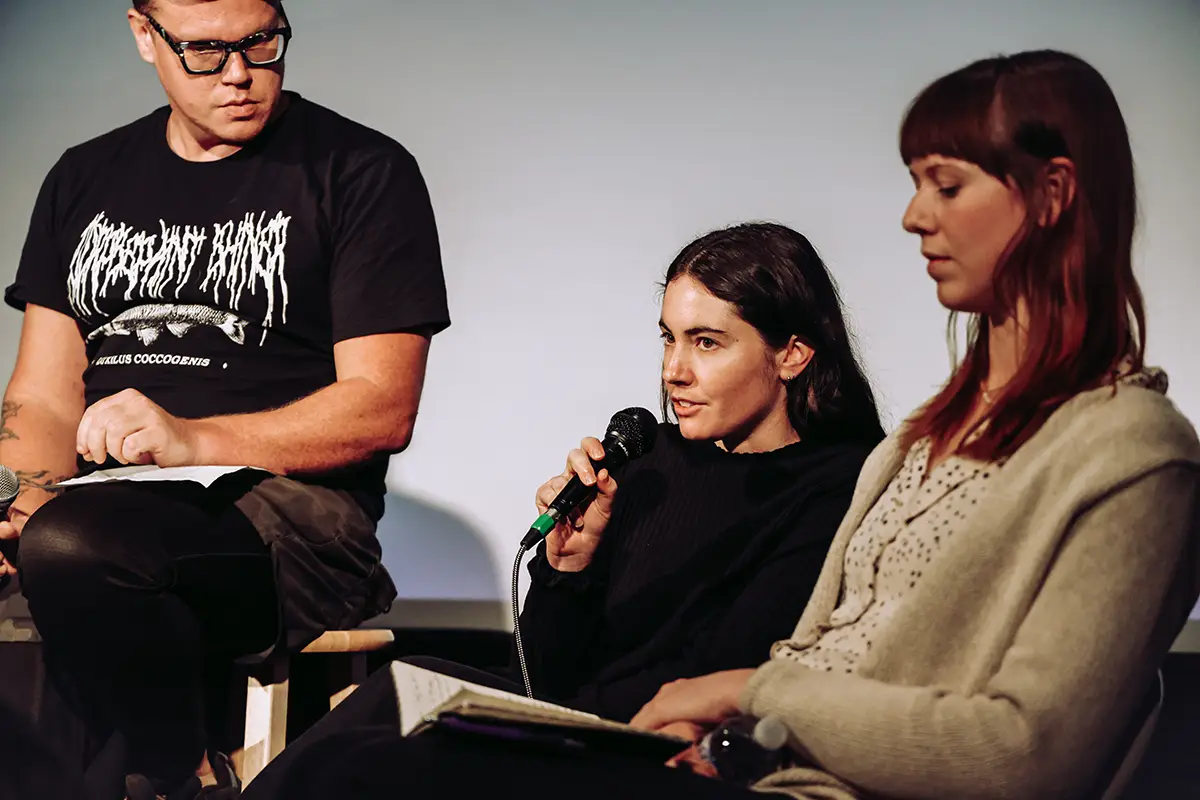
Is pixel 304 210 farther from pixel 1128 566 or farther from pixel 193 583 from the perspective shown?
pixel 1128 566

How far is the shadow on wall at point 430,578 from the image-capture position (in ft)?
8.26

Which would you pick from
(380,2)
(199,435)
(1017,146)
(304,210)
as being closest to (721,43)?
(380,2)

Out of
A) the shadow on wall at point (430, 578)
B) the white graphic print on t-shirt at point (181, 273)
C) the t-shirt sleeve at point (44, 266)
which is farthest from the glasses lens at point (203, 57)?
the shadow on wall at point (430, 578)

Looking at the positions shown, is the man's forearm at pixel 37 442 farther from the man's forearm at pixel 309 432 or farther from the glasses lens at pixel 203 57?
the glasses lens at pixel 203 57

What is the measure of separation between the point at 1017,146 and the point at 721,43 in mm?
1388

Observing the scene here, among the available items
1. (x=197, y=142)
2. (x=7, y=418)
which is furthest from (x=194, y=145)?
(x=7, y=418)

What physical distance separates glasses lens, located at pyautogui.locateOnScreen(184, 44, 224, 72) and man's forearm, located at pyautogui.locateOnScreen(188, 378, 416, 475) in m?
0.58

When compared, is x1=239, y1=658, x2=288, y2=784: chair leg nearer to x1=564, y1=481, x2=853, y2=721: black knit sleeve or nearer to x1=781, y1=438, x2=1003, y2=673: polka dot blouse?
x1=564, y1=481, x2=853, y2=721: black knit sleeve

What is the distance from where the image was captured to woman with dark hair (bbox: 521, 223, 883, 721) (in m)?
1.67

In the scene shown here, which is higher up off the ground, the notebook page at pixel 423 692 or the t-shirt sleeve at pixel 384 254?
the t-shirt sleeve at pixel 384 254

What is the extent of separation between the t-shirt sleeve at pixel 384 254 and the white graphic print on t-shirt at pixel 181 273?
95mm

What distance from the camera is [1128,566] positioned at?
910 millimetres

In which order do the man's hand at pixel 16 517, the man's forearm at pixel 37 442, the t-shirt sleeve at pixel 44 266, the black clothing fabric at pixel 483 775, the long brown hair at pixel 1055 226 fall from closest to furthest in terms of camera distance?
1. the black clothing fabric at pixel 483 775
2. the long brown hair at pixel 1055 226
3. the man's hand at pixel 16 517
4. the man's forearm at pixel 37 442
5. the t-shirt sleeve at pixel 44 266

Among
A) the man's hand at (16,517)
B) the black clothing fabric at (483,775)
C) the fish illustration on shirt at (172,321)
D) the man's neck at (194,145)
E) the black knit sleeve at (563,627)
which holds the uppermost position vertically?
the man's neck at (194,145)
